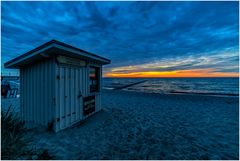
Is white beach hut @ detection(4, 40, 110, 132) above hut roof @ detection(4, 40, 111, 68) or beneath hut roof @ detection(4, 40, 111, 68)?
beneath

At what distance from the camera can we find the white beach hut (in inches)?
165

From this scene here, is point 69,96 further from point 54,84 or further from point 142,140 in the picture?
point 142,140

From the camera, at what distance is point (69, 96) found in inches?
189

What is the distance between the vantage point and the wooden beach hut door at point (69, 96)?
4469mm

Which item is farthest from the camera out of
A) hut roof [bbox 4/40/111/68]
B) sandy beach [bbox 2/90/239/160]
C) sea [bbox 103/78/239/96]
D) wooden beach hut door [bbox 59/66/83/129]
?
sea [bbox 103/78/239/96]

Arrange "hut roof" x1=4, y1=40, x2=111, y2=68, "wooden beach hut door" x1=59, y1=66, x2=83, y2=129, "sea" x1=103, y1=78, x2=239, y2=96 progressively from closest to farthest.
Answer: "hut roof" x1=4, y1=40, x2=111, y2=68 < "wooden beach hut door" x1=59, y1=66, x2=83, y2=129 < "sea" x1=103, y1=78, x2=239, y2=96

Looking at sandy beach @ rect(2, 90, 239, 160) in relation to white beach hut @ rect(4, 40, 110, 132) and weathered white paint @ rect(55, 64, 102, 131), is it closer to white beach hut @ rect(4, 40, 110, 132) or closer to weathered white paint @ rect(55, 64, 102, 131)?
weathered white paint @ rect(55, 64, 102, 131)

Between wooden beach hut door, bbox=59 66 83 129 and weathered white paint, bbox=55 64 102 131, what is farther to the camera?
wooden beach hut door, bbox=59 66 83 129

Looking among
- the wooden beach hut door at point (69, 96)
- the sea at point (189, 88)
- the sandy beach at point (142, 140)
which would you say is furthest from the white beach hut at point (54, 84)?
the sea at point (189, 88)

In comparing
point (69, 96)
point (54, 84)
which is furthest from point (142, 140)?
point (54, 84)

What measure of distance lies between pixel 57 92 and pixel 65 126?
137 centimetres

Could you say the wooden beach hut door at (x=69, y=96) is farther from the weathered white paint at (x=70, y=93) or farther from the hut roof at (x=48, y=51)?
the hut roof at (x=48, y=51)

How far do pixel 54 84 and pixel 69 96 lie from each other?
0.83 m

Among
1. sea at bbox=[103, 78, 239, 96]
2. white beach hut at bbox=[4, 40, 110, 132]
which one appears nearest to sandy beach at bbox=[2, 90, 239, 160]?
white beach hut at bbox=[4, 40, 110, 132]
